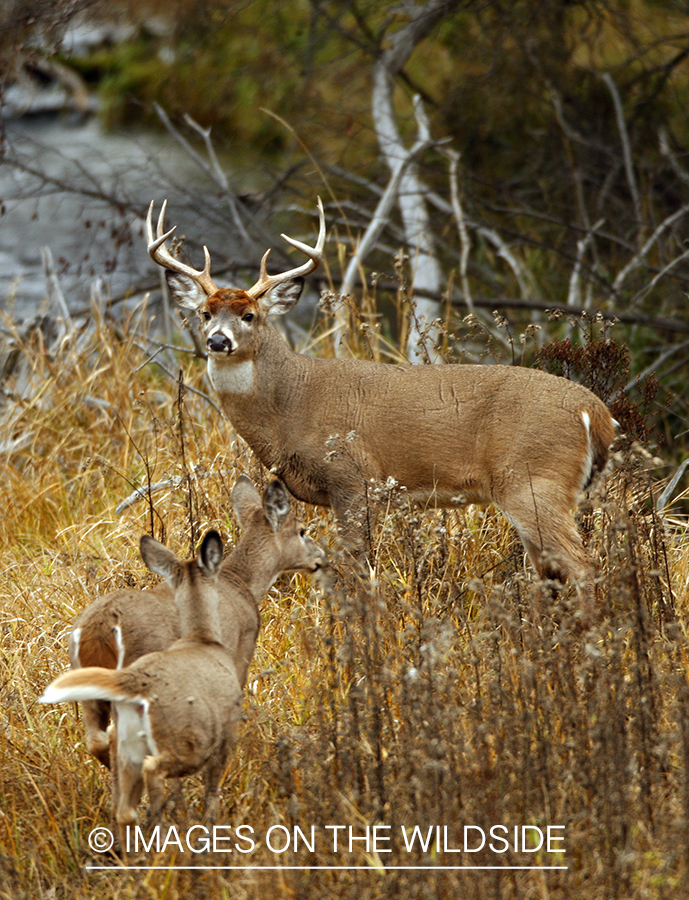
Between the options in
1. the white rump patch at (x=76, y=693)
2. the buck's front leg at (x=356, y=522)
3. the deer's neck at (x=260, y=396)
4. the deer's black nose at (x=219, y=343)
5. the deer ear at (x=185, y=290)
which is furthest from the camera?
the deer ear at (x=185, y=290)

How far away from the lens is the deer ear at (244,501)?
4.22 m

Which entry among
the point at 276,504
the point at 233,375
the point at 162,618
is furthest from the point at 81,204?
the point at 162,618

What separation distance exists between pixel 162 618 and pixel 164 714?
65 centimetres

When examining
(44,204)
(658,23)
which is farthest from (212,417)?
(44,204)

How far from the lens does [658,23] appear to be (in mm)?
11977

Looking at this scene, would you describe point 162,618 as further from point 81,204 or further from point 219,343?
point 81,204

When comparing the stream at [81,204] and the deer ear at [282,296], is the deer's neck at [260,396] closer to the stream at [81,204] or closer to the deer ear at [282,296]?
the deer ear at [282,296]

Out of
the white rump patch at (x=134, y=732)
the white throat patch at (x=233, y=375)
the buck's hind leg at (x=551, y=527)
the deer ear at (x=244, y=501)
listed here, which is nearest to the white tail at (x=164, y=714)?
the white rump patch at (x=134, y=732)

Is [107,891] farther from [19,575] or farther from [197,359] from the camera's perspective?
[197,359]

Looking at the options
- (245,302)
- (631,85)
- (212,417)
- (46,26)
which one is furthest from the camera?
(631,85)

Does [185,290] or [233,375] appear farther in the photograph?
[185,290]

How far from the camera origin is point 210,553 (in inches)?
141

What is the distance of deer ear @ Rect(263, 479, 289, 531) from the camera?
13.2ft

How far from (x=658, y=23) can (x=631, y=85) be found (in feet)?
5.29
